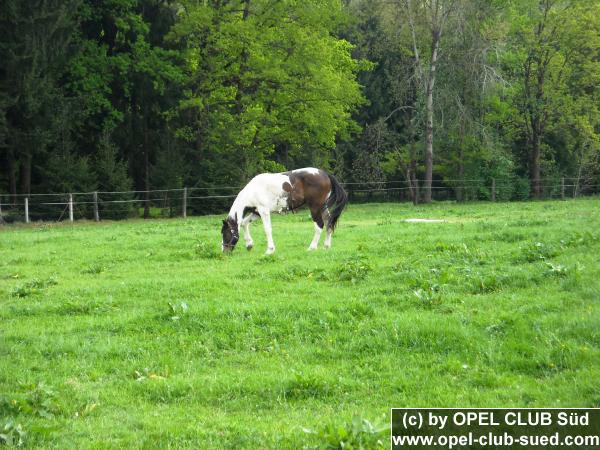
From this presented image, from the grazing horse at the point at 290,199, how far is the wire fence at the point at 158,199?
51.4 feet

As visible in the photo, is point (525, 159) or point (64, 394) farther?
point (525, 159)

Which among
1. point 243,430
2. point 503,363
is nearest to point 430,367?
point 503,363

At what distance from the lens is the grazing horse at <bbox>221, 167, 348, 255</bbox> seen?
1452cm

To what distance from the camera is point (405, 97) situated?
40531 mm

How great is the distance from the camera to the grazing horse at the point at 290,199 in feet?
47.6

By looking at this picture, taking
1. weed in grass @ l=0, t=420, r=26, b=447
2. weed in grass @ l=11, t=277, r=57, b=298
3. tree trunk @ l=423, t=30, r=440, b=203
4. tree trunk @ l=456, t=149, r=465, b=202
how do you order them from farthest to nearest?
tree trunk @ l=456, t=149, r=465, b=202 → tree trunk @ l=423, t=30, r=440, b=203 → weed in grass @ l=11, t=277, r=57, b=298 → weed in grass @ l=0, t=420, r=26, b=447

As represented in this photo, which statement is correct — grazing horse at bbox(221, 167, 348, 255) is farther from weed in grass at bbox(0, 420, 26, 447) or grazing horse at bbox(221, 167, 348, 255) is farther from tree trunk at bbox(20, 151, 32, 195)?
tree trunk at bbox(20, 151, 32, 195)

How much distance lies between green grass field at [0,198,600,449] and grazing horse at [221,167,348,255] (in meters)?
1.79

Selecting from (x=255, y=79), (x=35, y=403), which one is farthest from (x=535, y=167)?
(x=35, y=403)

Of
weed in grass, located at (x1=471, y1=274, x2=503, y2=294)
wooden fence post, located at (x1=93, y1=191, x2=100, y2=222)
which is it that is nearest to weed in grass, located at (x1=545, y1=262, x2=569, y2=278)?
weed in grass, located at (x1=471, y1=274, x2=503, y2=294)

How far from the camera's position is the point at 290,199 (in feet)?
47.9

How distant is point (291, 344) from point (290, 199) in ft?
24.2

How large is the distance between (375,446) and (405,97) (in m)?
37.8

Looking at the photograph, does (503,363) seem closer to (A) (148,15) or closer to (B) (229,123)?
(B) (229,123)
